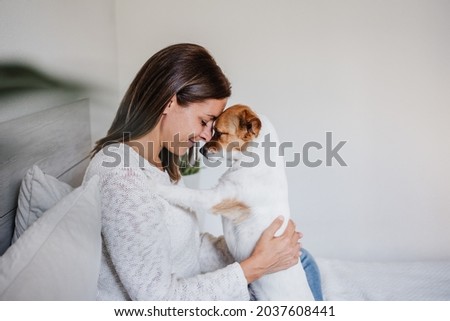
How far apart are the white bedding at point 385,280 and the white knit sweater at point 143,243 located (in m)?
0.37

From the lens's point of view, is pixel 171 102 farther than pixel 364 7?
No

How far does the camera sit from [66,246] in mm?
850

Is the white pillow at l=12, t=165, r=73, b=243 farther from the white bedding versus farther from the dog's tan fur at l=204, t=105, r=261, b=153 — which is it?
the white bedding

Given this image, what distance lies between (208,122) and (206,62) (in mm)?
157

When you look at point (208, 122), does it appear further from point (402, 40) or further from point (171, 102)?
point (402, 40)

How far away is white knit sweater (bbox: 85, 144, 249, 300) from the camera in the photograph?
2.89 feet

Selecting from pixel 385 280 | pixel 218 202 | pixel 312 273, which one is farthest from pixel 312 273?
pixel 218 202

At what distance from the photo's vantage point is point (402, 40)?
1.13m

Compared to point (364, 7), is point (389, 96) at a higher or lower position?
lower

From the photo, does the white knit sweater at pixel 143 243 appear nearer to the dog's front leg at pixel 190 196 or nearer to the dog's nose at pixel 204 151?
the dog's front leg at pixel 190 196

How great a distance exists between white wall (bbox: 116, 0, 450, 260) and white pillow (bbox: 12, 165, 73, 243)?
1.05ft

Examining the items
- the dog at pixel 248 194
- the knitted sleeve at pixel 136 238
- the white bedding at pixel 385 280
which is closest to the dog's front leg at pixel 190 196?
the dog at pixel 248 194

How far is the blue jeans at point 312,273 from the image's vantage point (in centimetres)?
119

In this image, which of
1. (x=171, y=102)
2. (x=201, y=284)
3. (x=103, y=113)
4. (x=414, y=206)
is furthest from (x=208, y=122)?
(x=414, y=206)
